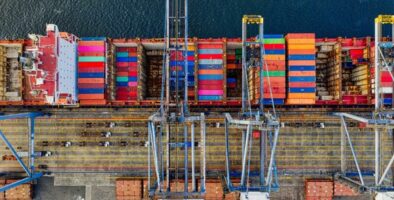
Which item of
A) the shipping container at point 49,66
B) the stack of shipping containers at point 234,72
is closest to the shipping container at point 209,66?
the stack of shipping containers at point 234,72

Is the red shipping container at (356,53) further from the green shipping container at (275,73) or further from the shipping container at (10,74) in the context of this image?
the shipping container at (10,74)

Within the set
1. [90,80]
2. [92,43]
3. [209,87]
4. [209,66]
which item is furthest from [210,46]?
[90,80]

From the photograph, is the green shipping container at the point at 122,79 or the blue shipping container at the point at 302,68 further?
the green shipping container at the point at 122,79

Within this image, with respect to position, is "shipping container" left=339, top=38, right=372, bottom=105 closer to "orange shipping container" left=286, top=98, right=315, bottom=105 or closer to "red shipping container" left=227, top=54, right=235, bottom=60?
"orange shipping container" left=286, top=98, right=315, bottom=105

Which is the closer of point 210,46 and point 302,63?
point 302,63

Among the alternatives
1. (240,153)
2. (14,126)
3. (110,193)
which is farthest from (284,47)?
(14,126)

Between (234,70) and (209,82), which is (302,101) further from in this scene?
(209,82)

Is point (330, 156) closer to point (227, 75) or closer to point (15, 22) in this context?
point (227, 75)
